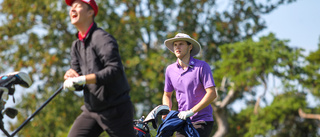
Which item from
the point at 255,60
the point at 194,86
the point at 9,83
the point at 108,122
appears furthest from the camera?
the point at 255,60

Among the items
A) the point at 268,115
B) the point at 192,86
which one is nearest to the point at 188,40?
the point at 192,86

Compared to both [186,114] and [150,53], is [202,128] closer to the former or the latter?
[186,114]

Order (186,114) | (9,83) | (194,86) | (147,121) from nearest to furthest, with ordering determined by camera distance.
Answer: (9,83)
(186,114)
(194,86)
(147,121)

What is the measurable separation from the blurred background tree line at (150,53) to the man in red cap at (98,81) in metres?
13.9

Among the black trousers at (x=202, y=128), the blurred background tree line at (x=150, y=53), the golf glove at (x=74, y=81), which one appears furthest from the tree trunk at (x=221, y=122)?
the golf glove at (x=74, y=81)

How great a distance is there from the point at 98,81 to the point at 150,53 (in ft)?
51.7

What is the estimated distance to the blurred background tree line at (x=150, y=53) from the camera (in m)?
17.7

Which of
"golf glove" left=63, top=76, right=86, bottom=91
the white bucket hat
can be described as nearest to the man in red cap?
"golf glove" left=63, top=76, right=86, bottom=91

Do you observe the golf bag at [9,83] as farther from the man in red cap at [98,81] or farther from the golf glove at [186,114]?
the golf glove at [186,114]

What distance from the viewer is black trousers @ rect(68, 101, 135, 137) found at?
323 centimetres

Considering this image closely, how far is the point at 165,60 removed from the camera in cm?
1741

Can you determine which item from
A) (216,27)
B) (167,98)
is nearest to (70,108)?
(216,27)

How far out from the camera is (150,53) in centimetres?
1888

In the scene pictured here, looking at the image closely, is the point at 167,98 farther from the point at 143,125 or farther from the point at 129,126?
the point at 129,126
